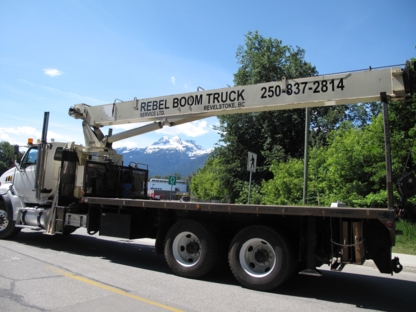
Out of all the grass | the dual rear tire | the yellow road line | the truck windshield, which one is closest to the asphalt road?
the yellow road line

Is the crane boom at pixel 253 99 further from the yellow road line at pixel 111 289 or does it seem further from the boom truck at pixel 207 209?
the yellow road line at pixel 111 289

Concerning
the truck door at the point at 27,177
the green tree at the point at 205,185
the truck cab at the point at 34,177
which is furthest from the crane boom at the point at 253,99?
the green tree at the point at 205,185

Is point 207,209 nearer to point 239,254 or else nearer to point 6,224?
point 239,254

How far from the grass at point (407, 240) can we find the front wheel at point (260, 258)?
7.28 meters

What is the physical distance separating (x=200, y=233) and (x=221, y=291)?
122 cm

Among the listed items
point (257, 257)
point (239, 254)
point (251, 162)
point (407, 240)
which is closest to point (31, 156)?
point (251, 162)

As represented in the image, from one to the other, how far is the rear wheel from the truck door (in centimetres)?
539

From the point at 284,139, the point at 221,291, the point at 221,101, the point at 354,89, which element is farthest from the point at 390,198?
the point at 284,139

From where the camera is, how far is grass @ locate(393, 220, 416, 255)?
→ 11.6m

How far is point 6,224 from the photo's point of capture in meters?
10.8

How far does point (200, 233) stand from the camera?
702 centimetres

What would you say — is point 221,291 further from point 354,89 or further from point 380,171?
point 380,171

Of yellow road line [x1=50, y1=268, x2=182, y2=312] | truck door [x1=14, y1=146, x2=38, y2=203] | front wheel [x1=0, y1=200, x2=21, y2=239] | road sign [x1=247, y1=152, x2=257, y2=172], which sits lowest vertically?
yellow road line [x1=50, y1=268, x2=182, y2=312]

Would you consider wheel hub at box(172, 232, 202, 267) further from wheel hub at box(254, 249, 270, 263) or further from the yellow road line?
the yellow road line
